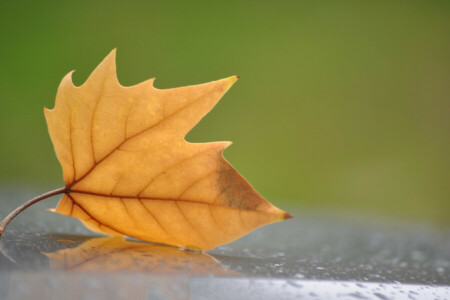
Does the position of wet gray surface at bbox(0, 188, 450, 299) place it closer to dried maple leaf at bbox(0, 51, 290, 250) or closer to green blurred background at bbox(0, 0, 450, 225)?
dried maple leaf at bbox(0, 51, 290, 250)

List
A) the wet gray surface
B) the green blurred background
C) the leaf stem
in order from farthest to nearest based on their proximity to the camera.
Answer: the green blurred background
the leaf stem
the wet gray surface

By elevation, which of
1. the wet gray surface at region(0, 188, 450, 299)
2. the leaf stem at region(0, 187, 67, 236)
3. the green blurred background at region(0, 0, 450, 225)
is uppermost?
the green blurred background at region(0, 0, 450, 225)

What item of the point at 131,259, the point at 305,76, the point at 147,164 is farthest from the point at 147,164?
the point at 305,76

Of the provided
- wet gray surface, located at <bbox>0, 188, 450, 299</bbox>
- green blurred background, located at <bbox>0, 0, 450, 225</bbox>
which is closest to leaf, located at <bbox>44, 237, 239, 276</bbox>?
wet gray surface, located at <bbox>0, 188, 450, 299</bbox>

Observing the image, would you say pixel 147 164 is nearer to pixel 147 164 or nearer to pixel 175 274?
pixel 147 164

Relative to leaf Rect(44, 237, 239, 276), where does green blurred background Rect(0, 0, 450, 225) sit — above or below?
above

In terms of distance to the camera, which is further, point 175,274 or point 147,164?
point 147,164

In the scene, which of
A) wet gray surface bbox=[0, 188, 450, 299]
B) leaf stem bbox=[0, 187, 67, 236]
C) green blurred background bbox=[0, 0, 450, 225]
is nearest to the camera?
wet gray surface bbox=[0, 188, 450, 299]
